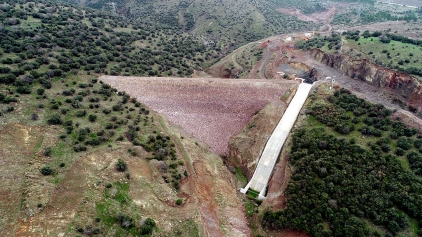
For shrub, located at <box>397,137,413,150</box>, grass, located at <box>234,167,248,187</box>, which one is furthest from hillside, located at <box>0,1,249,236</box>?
shrub, located at <box>397,137,413,150</box>

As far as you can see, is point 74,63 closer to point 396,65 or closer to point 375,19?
point 396,65

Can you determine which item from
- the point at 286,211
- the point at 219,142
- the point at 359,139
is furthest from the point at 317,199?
the point at 219,142

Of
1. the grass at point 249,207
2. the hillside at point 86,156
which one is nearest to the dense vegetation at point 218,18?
the hillside at point 86,156

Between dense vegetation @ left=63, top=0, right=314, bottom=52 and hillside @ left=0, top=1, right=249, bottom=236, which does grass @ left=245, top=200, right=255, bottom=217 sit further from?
dense vegetation @ left=63, top=0, right=314, bottom=52

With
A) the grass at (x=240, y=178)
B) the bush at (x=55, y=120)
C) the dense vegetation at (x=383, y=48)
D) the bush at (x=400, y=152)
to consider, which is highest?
the dense vegetation at (x=383, y=48)

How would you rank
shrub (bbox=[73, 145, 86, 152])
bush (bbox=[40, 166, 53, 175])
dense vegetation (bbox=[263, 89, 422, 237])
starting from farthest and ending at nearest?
1. shrub (bbox=[73, 145, 86, 152])
2. dense vegetation (bbox=[263, 89, 422, 237])
3. bush (bbox=[40, 166, 53, 175])

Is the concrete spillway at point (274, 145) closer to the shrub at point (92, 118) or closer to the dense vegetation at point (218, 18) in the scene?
the shrub at point (92, 118)

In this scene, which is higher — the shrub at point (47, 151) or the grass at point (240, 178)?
the shrub at point (47, 151)

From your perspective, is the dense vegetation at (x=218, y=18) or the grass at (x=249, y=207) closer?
the grass at (x=249, y=207)
